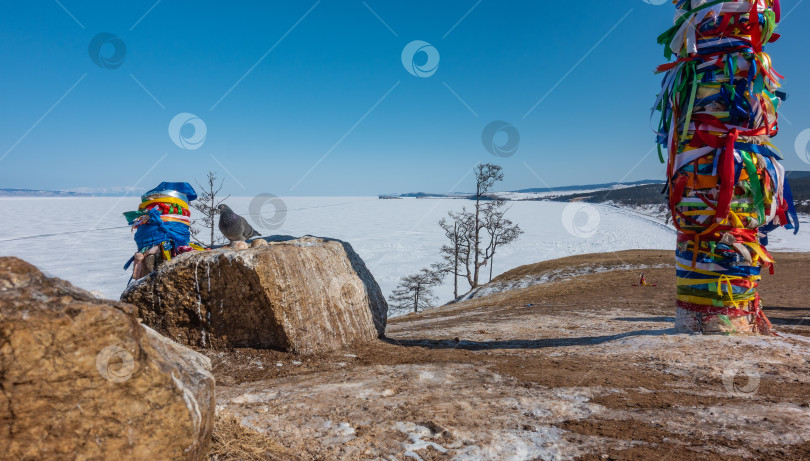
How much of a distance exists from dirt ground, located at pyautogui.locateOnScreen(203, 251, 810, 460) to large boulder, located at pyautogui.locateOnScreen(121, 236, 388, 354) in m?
0.28

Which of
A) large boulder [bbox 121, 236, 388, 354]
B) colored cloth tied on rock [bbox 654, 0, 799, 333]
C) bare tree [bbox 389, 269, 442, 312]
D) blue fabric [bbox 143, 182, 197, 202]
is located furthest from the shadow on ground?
bare tree [bbox 389, 269, 442, 312]

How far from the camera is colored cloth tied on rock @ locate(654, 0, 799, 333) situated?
5.70m

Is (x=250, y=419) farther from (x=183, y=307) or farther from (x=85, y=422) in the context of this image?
(x=183, y=307)

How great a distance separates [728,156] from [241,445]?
6763 millimetres

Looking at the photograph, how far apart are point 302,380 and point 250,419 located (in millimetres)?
1192

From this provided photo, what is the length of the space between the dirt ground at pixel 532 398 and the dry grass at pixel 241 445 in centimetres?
2

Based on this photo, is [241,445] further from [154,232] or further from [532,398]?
[154,232]

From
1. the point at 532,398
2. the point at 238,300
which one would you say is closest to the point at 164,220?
the point at 238,300

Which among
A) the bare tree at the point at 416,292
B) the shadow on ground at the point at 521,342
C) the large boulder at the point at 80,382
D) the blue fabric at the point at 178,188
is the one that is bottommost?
the bare tree at the point at 416,292

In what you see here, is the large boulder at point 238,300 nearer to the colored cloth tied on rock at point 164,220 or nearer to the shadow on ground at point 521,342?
the colored cloth tied on rock at point 164,220

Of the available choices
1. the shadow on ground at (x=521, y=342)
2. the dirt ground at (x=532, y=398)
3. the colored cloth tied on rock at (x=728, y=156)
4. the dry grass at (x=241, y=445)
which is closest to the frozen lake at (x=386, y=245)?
the shadow on ground at (x=521, y=342)

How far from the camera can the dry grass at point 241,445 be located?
2742 mm

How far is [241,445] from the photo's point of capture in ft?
9.39

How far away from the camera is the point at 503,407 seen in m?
3.78
